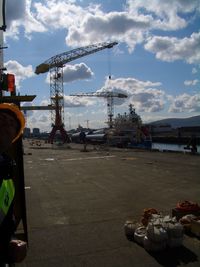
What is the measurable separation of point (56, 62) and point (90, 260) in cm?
8393

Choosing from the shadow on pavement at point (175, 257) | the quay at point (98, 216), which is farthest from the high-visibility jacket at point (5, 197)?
the shadow on pavement at point (175, 257)

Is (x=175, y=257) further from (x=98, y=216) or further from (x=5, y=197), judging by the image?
(x=5, y=197)

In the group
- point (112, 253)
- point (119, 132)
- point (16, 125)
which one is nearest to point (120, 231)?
point (112, 253)

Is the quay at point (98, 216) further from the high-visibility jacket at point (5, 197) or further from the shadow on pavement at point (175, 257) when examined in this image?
the high-visibility jacket at point (5, 197)

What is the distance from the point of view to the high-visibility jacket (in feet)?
8.96

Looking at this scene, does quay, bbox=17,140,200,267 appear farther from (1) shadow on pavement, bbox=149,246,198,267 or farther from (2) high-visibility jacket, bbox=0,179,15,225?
(2) high-visibility jacket, bbox=0,179,15,225

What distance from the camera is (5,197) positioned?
109 inches

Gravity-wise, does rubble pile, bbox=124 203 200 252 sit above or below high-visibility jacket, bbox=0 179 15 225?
below

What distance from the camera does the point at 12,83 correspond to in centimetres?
562

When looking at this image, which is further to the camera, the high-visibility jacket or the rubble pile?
the rubble pile

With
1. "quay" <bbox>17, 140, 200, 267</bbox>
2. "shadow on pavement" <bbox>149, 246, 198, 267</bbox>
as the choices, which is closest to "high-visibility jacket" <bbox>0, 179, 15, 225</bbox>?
"quay" <bbox>17, 140, 200, 267</bbox>

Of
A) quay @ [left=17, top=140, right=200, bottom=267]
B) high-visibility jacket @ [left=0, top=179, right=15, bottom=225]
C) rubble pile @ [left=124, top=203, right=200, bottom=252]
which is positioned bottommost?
quay @ [left=17, top=140, right=200, bottom=267]

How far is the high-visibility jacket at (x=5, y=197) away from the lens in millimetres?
2732

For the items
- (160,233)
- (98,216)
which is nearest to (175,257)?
(160,233)
